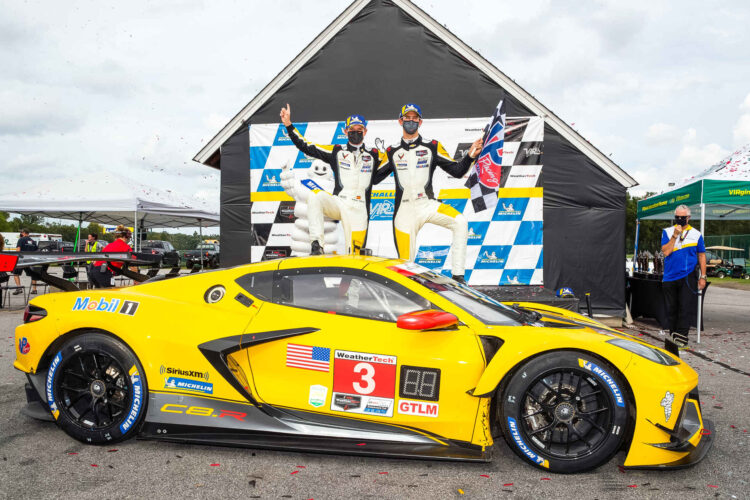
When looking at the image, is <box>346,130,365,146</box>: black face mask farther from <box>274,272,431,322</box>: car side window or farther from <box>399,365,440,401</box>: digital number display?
<box>399,365,440,401</box>: digital number display

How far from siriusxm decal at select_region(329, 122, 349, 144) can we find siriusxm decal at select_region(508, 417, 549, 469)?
6.11 meters

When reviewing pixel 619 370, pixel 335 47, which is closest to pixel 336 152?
pixel 335 47

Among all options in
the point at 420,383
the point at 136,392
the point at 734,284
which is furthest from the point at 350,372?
the point at 734,284

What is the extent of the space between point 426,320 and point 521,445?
82 cm

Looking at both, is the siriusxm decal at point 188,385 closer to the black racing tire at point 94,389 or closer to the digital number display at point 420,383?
the black racing tire at point 94,389

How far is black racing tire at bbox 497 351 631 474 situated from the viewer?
8.06ft

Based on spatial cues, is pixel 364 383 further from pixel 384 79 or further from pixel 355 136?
pixel 384 79

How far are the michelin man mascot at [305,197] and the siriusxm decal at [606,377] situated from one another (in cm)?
460

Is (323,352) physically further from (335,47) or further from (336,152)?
(335,47)

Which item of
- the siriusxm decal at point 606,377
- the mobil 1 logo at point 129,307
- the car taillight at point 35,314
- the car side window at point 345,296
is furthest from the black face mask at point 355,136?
the siriusxm decal at point 606,377

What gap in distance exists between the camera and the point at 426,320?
2396 mm

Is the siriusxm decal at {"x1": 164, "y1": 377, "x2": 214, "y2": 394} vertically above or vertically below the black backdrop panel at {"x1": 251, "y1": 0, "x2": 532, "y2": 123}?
below

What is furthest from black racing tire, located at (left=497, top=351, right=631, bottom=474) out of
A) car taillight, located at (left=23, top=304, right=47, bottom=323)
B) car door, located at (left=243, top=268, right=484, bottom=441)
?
car taillight, located at (left=23, top=304, right=47, bottom=323)

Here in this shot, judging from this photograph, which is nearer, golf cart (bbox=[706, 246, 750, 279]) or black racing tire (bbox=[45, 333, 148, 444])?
black racing tire (bbox=[45, 333, 148, 444])
